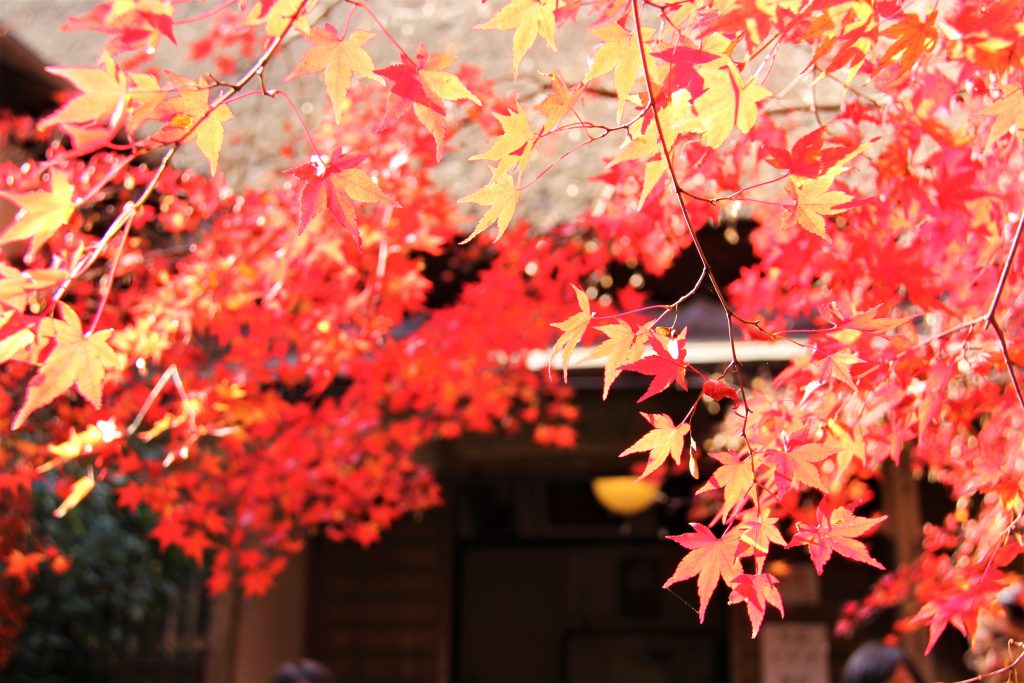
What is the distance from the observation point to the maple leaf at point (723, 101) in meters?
1.47

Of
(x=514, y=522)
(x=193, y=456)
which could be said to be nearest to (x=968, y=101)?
(x=193, y=456)

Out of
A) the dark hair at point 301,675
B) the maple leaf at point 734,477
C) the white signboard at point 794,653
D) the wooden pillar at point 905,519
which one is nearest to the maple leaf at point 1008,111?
the maple leaf at point 734,477

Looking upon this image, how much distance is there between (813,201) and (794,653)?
5.57 meters

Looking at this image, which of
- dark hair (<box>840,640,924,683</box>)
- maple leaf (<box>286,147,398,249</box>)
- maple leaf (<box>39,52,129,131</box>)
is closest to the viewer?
maple leaf (<box>39,52,129,131</box>)

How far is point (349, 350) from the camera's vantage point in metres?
4.12

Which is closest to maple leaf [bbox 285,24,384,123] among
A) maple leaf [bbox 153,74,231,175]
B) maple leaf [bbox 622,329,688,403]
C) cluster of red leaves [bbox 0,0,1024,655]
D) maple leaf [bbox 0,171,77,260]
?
cluster of red leaves [bbox 0,0,1024,655]

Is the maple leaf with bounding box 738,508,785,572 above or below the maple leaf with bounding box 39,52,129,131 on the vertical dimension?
below

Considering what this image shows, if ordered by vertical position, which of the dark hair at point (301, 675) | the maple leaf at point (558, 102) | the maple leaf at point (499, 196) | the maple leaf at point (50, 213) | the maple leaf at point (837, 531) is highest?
the maple leaf at point (558, 102)

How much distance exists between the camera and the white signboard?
21.9ft

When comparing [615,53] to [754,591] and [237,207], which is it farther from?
[237,207]

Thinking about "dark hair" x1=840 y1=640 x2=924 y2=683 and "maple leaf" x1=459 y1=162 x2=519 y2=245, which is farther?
"dark hair" x1=840 y1=640 x2=924 y2=683

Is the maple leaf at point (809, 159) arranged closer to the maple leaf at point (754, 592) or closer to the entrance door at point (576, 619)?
the maple leaf at point (754, 592)

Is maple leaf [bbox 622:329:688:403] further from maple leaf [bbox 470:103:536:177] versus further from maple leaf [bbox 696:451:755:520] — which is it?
maple leaf [bbox 470:103:536:177]

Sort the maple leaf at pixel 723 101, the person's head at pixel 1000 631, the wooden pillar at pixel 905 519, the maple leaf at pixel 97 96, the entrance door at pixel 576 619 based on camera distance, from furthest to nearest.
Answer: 1. the entrance door at pixel 576 619
2. the wooden pillar at pixel 905 519
3. the person's head at pixel 1000 631
4. the maple leaf at pixel 97 96
5. the maple leaf at pixel 723 101
